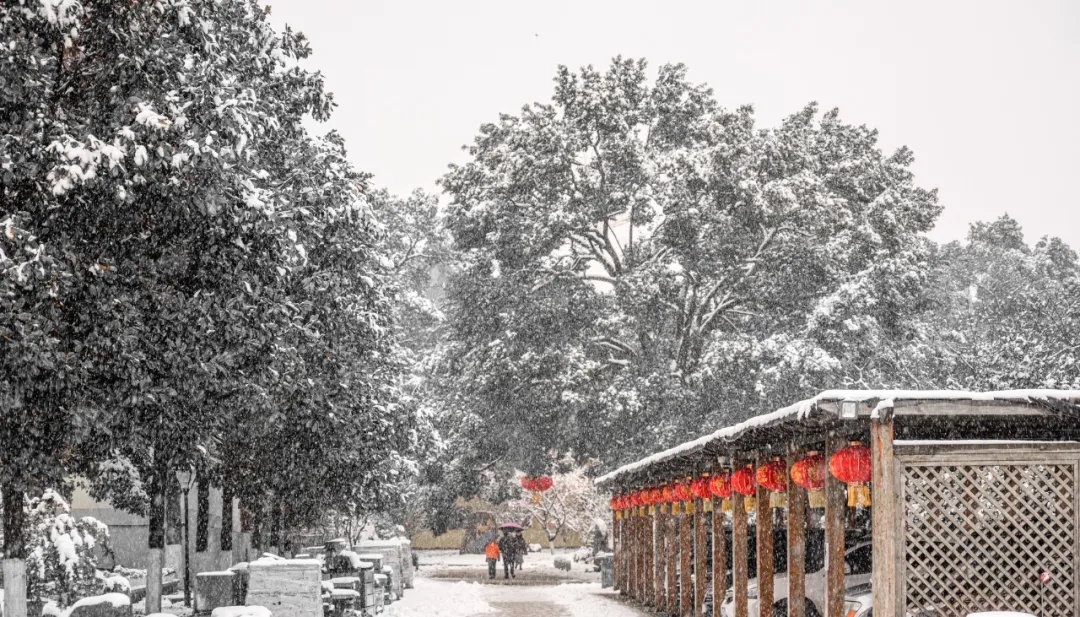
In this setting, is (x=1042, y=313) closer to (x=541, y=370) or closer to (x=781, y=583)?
(x=541, y=370)

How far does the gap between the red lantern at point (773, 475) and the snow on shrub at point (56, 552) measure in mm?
12995

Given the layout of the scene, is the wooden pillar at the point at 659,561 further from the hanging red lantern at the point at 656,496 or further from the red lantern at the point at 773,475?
the red lantern at the point at 773,475

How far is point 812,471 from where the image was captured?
42.0 feet

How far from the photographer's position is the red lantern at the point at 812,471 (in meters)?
12.7

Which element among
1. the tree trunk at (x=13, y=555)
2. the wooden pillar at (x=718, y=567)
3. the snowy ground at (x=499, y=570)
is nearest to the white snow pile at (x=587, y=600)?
the snowy ground at (x=499, y=570)

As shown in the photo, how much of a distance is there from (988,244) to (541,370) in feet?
169

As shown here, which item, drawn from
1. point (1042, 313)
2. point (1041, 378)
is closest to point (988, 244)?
point (1042, 313)

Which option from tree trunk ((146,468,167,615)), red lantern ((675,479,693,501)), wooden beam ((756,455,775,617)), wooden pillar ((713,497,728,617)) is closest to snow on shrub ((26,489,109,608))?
tree trunk ((146,468,167,615))

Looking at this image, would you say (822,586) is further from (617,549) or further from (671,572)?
(617,549)

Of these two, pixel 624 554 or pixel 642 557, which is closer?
pixel 642 557

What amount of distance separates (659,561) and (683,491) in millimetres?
4368

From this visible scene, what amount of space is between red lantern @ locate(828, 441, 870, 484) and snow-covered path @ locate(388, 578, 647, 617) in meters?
12.7

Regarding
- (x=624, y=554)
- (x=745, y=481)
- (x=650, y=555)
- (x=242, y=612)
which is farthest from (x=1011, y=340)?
(x=242, y=612)

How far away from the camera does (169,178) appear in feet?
41.4
